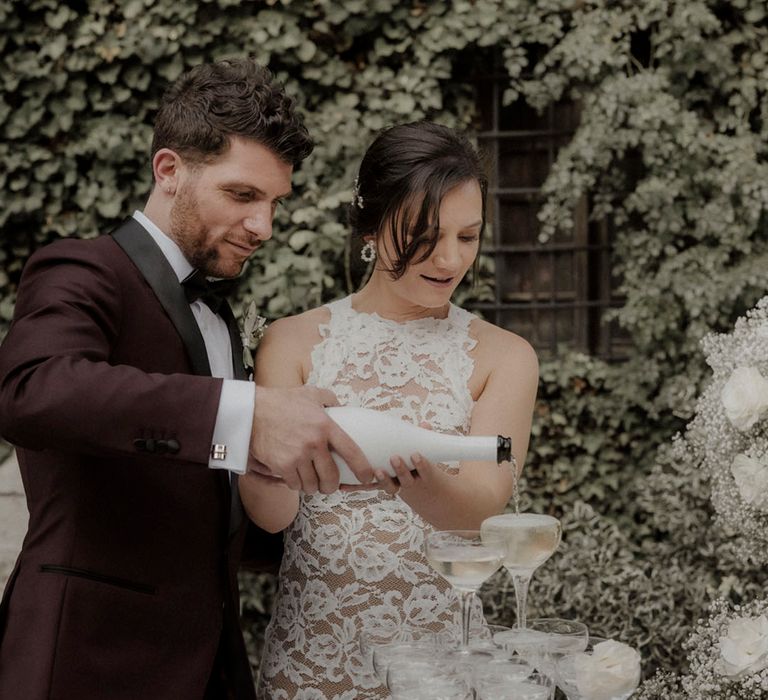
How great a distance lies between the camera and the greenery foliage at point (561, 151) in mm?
4602

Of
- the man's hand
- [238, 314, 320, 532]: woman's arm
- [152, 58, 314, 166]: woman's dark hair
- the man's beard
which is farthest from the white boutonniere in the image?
the man's hand

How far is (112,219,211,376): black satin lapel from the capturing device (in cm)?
210

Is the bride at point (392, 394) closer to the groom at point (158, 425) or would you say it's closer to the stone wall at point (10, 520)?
the groom at point (158, 425)

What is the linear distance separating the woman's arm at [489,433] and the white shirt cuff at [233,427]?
13.0 inches

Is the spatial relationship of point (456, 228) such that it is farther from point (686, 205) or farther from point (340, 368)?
point (686, 205)

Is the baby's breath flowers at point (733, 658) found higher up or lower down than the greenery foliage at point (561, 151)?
lower down

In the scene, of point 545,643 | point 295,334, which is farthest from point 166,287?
point 545,643

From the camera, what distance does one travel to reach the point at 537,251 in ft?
17.1

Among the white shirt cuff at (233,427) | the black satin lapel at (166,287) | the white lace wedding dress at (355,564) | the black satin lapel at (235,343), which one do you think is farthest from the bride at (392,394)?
the white shirt cuff at (233,427)

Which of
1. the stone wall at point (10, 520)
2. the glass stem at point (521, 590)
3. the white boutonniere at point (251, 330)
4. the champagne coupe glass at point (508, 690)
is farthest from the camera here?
the stone wall at point (10, 520)

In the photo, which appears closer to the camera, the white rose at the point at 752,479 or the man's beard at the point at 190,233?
the man's beard at the point at 190,233

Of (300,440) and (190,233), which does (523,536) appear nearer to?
(300,440)

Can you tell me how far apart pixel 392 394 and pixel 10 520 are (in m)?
2.71

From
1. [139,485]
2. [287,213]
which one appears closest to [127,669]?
[139,485]
